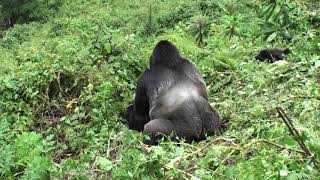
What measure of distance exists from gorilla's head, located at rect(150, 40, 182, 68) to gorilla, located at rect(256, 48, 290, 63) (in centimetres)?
153

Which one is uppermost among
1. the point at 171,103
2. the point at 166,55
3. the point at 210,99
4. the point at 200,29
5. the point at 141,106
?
the point at 166,55

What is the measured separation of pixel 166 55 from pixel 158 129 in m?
0.89

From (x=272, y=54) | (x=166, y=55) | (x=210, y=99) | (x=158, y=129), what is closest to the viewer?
(x=158, y=129)

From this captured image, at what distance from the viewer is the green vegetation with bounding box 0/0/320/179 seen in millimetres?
2922

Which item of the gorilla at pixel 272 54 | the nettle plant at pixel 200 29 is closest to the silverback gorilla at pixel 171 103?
the gorilla at pixel 272 54

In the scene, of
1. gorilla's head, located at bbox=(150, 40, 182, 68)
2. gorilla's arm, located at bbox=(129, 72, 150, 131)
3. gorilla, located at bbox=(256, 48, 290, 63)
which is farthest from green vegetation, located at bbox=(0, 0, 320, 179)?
gorilla's head, located at bbox=(150, 40, 182, 68)

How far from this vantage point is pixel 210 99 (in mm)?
5488

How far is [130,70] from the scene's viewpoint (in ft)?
20.0

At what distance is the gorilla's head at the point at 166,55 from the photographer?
5.04 meters

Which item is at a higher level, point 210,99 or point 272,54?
point 272,54

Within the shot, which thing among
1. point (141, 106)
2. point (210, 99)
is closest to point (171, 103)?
point (141, 106)

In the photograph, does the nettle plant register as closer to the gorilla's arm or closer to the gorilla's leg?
the gorilla's arm

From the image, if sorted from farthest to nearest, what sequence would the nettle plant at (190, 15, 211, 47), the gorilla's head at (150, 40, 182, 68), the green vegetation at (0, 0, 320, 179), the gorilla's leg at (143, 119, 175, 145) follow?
the nettle plant at (190, 15, 211, 47)
the gorilla's head at (150, 40, 182, 68)
the gorilla's leg at (143, 119, 175, 145)
the green vegetation at (0, 0, 320, 179)

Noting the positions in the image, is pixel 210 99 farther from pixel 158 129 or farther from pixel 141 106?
pixel 158 129
